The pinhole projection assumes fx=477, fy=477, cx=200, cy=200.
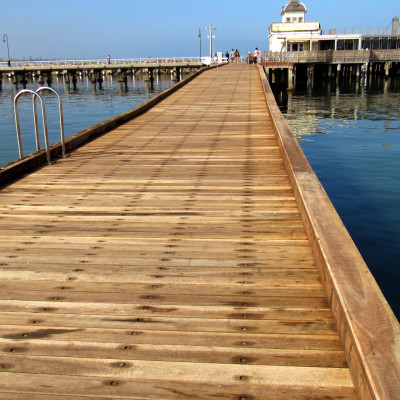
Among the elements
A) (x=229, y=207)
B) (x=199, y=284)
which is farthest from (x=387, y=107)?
(x=199, y=284)

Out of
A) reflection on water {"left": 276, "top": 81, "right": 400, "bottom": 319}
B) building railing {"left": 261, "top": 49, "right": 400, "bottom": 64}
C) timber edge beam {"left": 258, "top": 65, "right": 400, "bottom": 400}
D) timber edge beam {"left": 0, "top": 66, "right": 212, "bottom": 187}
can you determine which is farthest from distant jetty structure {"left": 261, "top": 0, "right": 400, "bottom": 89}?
timber edge beam {"left": 258, "top": 65, "right": 400, "bottom": 400}

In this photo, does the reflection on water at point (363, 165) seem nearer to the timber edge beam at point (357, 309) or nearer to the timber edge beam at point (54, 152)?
the timber edge beam at point (357, 309)

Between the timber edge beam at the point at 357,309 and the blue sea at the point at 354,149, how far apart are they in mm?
2189

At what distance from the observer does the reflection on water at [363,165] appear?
6.86m


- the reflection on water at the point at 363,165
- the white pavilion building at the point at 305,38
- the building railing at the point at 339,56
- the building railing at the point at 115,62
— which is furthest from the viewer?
the building railing at the point at 115,62

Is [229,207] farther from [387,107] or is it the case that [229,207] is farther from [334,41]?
[334,41]

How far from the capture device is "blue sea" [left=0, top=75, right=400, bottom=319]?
7180 mm

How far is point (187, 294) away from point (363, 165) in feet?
34.1

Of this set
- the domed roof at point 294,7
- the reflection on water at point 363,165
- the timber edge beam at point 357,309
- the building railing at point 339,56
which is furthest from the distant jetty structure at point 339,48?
the timber edge beam at point 357,309

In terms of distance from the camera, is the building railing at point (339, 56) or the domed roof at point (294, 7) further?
Result: the domed roof at point (294, 7)

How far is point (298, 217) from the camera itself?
15.0 feet

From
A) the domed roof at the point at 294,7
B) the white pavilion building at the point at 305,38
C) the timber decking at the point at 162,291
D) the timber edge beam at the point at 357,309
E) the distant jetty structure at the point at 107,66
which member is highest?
the domed roof at the point at 294,7

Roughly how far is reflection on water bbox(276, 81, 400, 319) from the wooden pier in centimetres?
195

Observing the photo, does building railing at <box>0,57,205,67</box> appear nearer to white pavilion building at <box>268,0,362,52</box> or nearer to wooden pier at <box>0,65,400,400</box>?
white pavilion building at <box>268,0,362,52</box>
